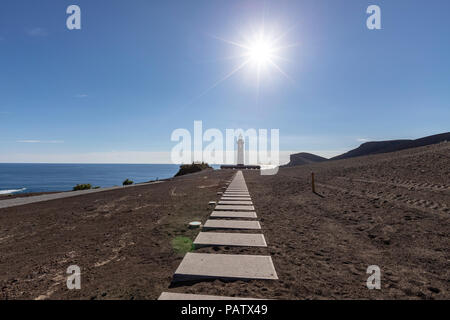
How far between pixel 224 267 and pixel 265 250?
1175 millimetres

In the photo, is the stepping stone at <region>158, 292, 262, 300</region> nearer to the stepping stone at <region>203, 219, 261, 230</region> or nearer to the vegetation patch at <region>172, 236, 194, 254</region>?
the vegetation patch at <region>172, 236, 194, 254</region>

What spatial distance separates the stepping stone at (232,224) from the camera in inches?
215

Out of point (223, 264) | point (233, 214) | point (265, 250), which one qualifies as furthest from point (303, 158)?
point (223, 264)

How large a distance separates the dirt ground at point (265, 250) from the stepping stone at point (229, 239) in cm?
21

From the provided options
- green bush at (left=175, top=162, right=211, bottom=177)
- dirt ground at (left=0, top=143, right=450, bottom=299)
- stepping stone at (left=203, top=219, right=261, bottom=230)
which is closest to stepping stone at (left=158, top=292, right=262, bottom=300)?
dirt ground at (left=0, top=143, right=450, bottom=299)

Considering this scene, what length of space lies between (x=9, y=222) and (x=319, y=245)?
10.5 m

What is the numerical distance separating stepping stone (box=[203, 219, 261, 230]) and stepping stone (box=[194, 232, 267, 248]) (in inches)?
18.5

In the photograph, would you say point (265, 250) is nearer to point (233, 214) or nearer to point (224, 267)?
point (224, 267)

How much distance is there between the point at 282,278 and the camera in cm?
307

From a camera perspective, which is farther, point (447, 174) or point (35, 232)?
point (447, 174)

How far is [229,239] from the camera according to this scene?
4613mm
